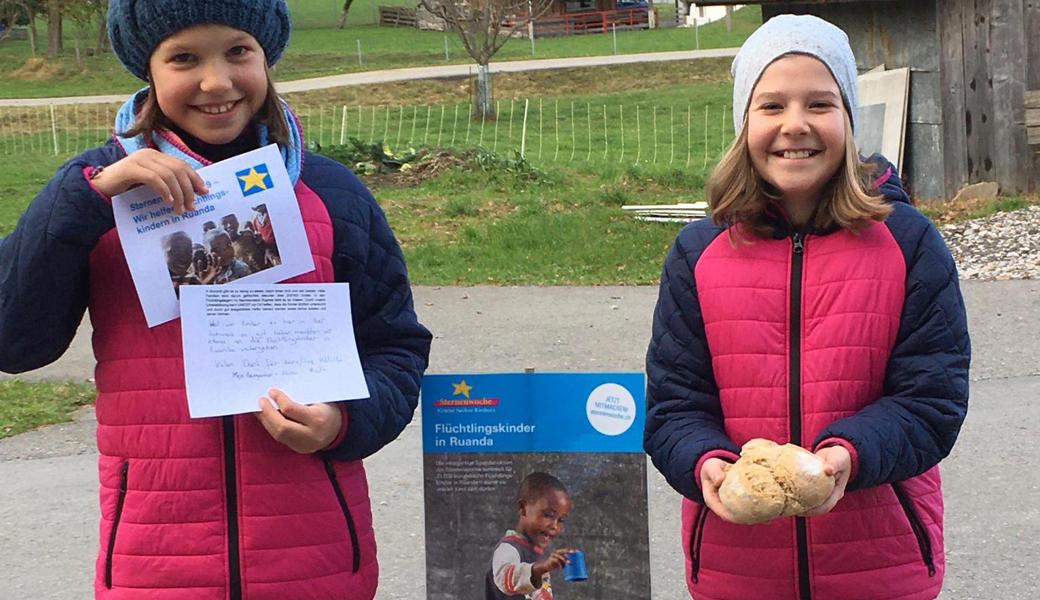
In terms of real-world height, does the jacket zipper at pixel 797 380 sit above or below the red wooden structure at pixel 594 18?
below

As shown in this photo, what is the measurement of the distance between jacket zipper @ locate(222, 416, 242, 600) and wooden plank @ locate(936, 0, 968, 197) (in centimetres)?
1129

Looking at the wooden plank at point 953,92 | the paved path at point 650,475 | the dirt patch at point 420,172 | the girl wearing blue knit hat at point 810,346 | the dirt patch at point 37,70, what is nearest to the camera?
the girl wearing blue knit hat at point 810,346

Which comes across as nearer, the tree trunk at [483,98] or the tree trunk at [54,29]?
the tree trunk at [483,98]

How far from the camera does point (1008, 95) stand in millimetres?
12430

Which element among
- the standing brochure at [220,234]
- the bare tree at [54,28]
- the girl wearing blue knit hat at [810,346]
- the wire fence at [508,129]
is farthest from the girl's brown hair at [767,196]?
the bare tree at [54,28]

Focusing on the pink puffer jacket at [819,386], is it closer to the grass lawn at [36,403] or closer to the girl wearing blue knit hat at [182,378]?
the girl wearing blue knit hat at [182,378]

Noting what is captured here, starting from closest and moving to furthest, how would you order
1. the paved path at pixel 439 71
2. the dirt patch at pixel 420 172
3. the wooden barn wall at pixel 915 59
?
1. the wooden barn wall at pixel 915 59
2. the dirt patch at pixel 420 172
3. the paved path at pixel 439 71

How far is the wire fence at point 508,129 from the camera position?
819 inches

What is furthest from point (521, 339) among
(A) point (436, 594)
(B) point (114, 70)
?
(B) point (114, 70)

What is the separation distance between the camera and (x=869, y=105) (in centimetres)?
1335

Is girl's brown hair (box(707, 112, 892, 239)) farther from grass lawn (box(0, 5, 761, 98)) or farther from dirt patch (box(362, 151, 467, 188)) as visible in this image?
grass lawn (box(0, 5, 761, 98))

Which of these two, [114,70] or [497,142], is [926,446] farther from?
[114,70]

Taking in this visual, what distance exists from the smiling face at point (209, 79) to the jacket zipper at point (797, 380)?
108 cm

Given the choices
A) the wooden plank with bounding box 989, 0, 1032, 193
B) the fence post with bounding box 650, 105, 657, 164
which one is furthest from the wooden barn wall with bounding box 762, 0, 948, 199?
the fence post with bounding box 650, 105, 657, 164
